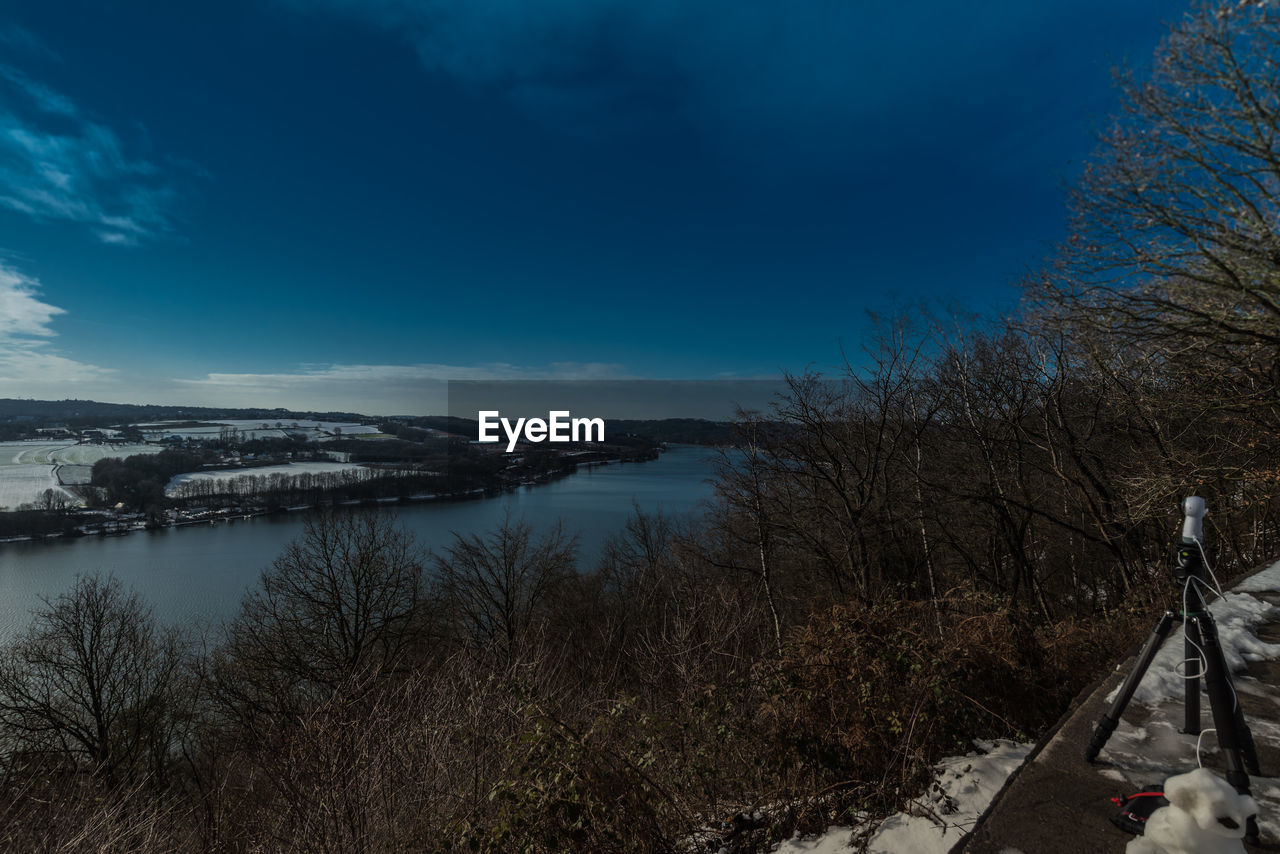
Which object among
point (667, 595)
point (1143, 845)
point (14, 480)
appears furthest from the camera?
point (14, 480)

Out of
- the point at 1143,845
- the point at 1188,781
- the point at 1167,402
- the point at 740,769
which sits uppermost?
the point at 1167,402

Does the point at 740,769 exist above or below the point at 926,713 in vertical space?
below

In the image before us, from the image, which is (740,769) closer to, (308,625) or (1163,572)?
(1163,572)

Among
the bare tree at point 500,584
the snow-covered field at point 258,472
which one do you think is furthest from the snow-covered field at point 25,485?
the bare tree at point 500,584

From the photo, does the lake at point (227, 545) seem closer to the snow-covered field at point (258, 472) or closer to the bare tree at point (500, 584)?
the bare tree at point (500, 584)

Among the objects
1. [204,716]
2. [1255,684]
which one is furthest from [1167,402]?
[204,716]

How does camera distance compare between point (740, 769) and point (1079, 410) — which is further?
point (1079, 410)

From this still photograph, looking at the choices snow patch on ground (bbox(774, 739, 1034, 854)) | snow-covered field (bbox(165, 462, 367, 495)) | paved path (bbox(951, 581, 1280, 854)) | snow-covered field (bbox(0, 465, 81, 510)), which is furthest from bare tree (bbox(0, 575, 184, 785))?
snow-covered field (bbox(165, 462, 367, 495))
